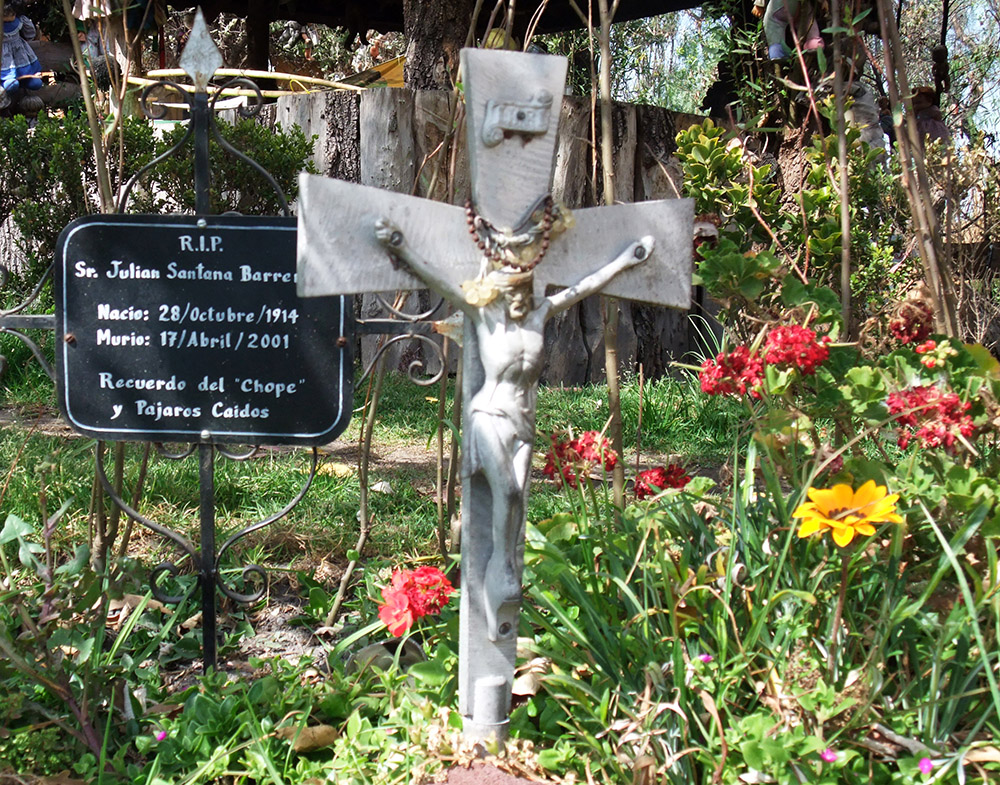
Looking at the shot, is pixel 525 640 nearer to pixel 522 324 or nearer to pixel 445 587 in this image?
pixel 445 587

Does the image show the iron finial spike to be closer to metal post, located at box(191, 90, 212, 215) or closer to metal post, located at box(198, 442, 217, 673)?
metal post, located at box(191, 90, 212, 215)

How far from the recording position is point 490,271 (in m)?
1.99

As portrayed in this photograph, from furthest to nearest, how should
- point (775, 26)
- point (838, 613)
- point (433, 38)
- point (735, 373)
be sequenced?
point (433, 38), point (775, 26), point (735, 373), point (838, 613)

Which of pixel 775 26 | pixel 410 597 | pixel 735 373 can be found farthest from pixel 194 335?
pixel 775 26

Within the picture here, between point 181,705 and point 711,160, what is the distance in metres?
2.21

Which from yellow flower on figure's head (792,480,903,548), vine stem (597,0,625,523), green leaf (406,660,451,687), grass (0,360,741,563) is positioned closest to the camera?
yellow flower on figure's head (792,480,903,548)

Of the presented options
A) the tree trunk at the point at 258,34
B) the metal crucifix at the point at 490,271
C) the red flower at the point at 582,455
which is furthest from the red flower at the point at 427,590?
the tree trunk at the point at 258,34

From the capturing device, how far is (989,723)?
1.89 metres

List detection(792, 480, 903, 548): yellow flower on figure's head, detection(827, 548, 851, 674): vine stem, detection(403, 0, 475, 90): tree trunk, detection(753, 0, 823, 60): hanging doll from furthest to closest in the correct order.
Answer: detection(403, 0, 475, 90): tree trunk, detection(753, 0, 823, 60): hanging doll, detection(827, 548, 851, 674): vine stem, detection(792, 480, 903, 548): yellow flower on figure's head

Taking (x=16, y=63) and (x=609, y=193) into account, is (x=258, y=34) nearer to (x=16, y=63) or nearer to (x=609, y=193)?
(x=16, y=63)

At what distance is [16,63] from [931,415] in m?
10.7

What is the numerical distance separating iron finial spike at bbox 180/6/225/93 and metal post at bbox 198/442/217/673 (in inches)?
36.1

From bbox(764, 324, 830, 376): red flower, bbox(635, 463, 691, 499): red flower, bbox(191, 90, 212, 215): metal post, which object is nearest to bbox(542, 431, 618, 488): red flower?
bbox(635, 463, 691, 499): red flower

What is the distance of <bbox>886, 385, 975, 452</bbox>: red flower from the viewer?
6.64 feet
